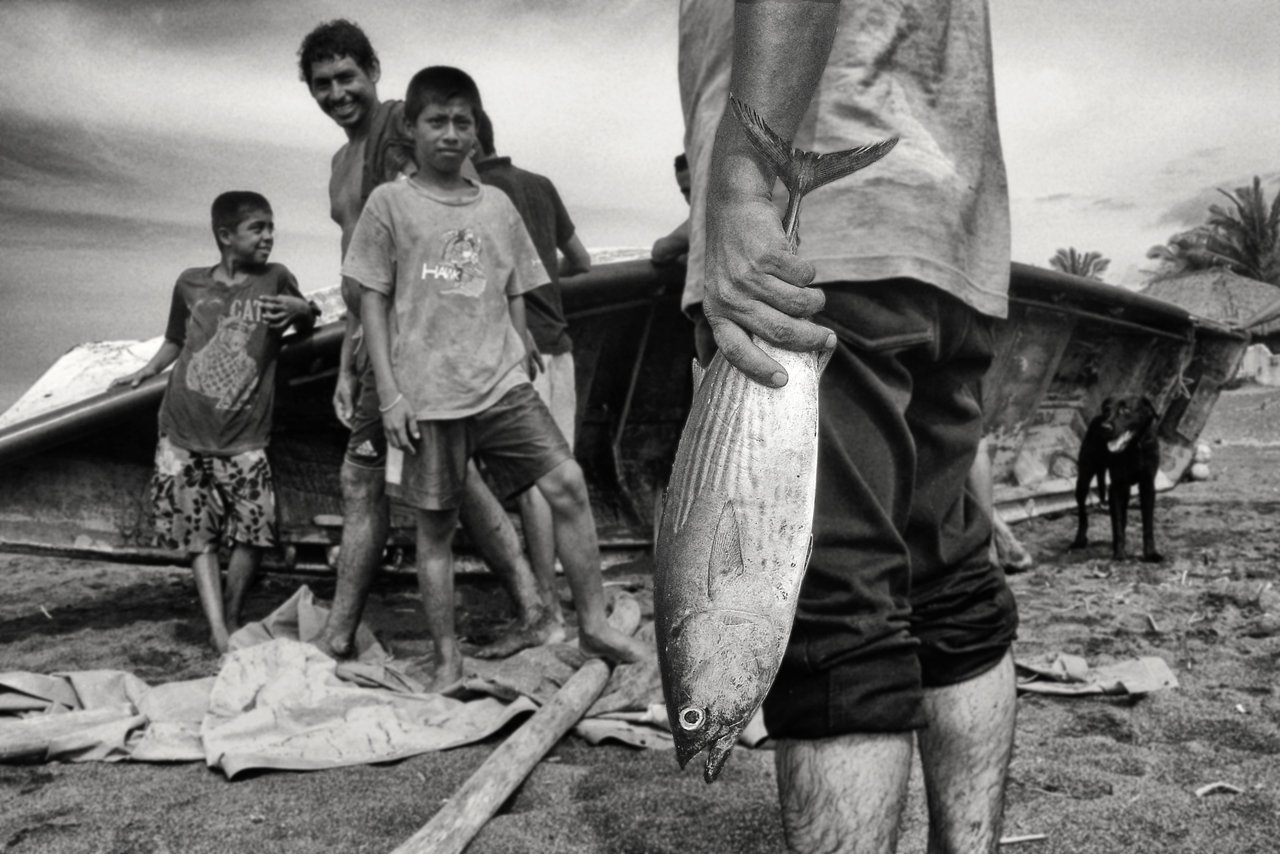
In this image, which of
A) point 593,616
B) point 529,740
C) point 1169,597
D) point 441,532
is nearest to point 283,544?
point 441,532

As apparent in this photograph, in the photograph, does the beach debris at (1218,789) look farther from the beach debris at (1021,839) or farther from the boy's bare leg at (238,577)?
the boy's bare leg at (238,577)

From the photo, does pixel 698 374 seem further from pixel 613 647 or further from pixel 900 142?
pixel 613 647

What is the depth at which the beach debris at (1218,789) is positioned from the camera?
7.38ft

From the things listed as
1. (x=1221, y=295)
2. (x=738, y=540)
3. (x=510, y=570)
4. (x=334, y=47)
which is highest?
(x=1221, y=295)

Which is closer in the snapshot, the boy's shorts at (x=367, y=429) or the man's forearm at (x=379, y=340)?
the man's forearm at (x=379, y=340)

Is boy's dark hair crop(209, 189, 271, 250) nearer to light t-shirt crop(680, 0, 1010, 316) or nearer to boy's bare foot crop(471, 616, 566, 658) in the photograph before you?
boy's bare foot crop(471, 616, 566, 658)

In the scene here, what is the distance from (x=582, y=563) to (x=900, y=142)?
2.08 metres

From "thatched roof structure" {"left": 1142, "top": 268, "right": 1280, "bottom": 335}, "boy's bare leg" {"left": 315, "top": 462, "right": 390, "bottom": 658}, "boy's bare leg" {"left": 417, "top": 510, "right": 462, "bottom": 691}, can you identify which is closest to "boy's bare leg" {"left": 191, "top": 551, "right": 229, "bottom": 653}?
"boy's bare leg" {"left": 315, "top": 462, "right": 390, "bottom": 658}

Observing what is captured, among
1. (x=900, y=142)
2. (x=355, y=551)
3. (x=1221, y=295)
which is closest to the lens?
(x=900, y=142)

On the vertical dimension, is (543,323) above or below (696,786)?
above

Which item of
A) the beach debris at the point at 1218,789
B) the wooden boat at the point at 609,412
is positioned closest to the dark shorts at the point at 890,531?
the beach debris at the point at 1218,789

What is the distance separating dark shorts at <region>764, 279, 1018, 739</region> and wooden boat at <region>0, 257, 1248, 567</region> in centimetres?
336

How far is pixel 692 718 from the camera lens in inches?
42.4

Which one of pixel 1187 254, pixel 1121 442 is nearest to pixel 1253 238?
pixel 1187 254
